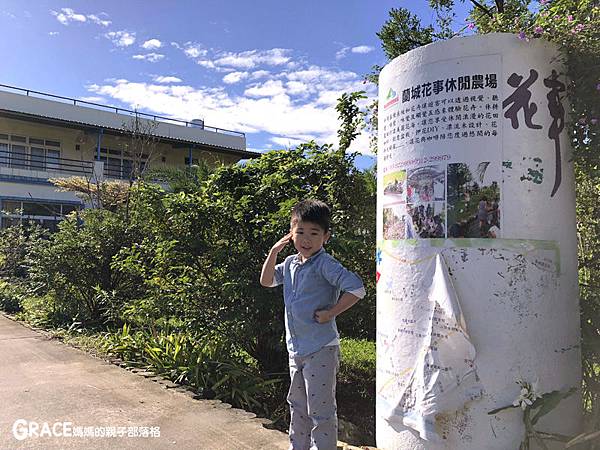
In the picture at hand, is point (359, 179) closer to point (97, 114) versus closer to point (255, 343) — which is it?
point (255, 343)

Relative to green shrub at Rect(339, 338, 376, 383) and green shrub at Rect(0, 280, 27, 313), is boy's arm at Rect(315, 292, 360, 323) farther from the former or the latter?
green shrub at Rect(0, 280, 27, 313)

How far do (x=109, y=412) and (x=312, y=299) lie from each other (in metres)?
2.38

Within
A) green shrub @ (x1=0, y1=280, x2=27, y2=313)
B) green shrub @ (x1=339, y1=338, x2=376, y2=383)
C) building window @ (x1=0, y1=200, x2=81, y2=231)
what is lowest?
green shrub @ (x1=339, y1=338, x2=376, y2=383)

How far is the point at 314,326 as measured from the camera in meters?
3.12

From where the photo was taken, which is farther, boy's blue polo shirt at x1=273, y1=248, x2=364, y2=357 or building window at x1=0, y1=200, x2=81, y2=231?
building window at x1=0, y1=200, x2=81, y2=231

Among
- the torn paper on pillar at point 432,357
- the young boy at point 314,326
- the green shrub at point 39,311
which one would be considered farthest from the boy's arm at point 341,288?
the green shrub at point 39,311

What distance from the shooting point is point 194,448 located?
11.9 feet

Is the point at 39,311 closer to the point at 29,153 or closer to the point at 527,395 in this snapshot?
the point at 527,395

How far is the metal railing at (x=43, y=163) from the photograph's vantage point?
24359 millimetres

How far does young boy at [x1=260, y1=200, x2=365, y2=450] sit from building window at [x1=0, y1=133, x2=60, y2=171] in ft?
81.8

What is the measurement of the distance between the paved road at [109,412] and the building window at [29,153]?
2122 centimetres

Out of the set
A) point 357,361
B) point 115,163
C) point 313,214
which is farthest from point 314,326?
point 115,163

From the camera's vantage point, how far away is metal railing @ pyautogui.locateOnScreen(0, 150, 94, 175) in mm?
24359

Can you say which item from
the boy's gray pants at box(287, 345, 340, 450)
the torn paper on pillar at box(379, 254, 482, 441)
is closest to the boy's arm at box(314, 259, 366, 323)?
the boy's gray pants at box(287, 345, 340, 450)
